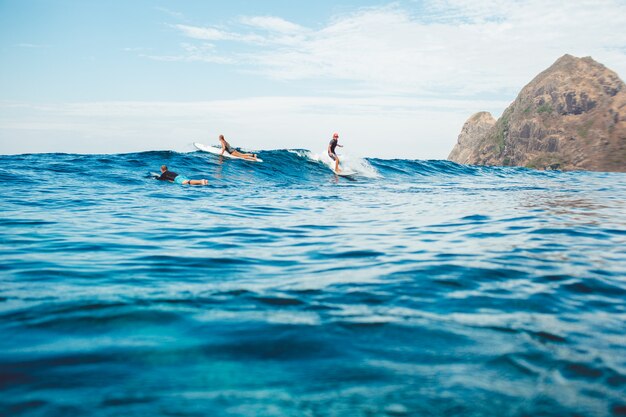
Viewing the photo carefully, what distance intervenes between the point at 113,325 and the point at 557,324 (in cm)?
349

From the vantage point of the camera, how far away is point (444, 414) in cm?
222

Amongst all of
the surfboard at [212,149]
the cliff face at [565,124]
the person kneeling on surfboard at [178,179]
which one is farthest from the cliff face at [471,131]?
the person kneeling on surfboard at [178,179]

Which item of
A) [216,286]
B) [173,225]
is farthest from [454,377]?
[173,225]

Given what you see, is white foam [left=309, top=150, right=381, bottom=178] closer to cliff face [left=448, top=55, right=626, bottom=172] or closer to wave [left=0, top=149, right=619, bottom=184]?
wave [left=0, top=149, right=619, bottom=184]

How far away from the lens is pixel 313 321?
3.44 metres

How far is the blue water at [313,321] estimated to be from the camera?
2369 mm

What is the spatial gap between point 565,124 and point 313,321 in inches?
4585

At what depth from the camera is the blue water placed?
2.37 meters

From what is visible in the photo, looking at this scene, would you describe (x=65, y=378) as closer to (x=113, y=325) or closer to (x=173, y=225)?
(x=113, y=325)

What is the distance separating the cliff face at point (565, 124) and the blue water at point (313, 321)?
93169 mm

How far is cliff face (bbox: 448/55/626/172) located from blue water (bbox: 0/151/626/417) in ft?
306

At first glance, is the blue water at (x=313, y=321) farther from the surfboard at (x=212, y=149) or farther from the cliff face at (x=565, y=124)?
the cliff face at (x=565, y=124)

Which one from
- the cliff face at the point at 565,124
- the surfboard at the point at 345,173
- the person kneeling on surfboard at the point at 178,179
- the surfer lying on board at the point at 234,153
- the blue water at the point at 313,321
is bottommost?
the blue water at the point at 313,321

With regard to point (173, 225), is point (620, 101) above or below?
above
